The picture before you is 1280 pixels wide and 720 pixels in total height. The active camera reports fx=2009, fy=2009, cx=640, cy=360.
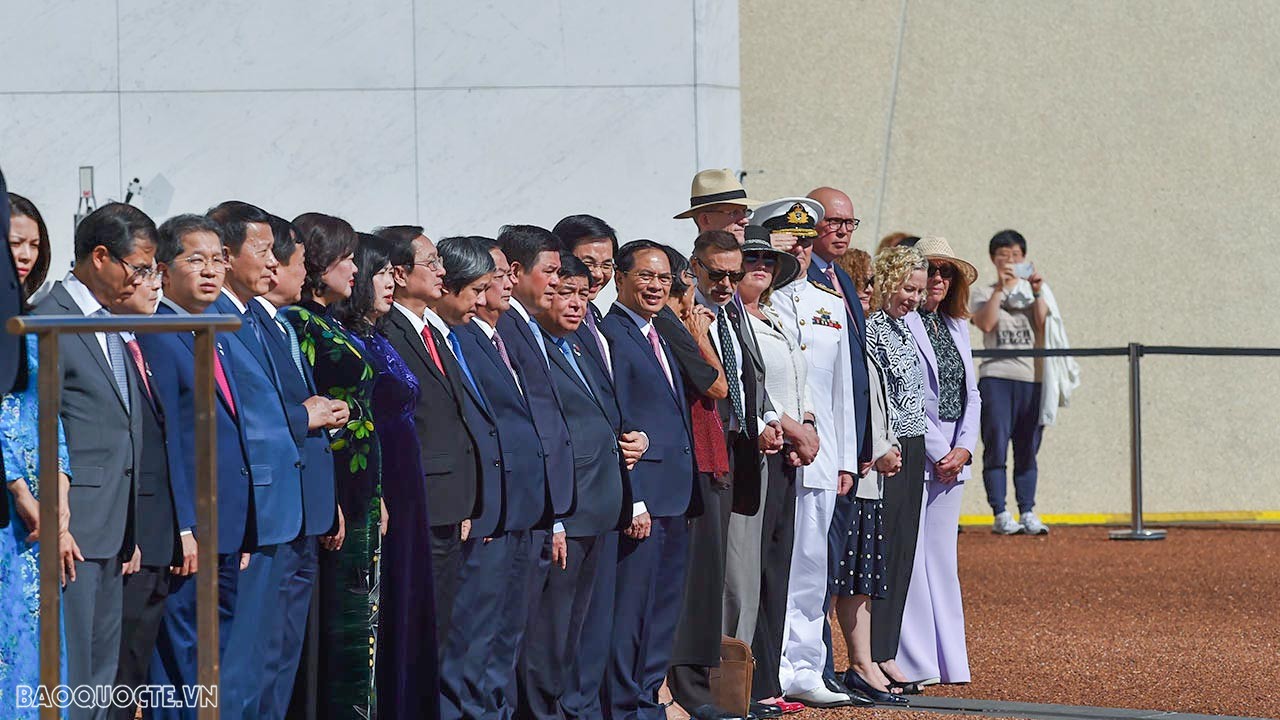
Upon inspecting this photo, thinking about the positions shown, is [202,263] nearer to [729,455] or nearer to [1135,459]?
[729,455]

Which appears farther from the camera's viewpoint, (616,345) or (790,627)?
(790,627)

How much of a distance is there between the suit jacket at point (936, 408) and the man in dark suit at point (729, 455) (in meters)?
1.19

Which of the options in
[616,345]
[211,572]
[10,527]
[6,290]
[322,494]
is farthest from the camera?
[616,345]

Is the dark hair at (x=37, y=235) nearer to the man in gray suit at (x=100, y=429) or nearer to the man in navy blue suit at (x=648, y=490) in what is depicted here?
the man in gray suit at (x=100, y=429)

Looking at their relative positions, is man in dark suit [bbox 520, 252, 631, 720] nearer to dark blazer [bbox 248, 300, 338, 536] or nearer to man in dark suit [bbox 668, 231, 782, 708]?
man in dark suit [bbox 668, 231, 782, 708]

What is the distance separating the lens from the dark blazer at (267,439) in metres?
5.46

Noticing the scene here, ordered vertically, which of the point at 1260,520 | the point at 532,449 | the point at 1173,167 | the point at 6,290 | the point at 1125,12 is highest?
the point at 1125,12

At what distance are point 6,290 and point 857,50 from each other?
507 inches

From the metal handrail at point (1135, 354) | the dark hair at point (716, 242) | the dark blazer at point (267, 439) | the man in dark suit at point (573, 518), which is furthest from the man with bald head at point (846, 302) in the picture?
the metal handrail at point (1135, 354)

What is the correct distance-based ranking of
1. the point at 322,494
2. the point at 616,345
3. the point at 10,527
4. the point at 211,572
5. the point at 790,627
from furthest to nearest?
the point at 790,627 → the point at 616,345 → the point at 322,494 → the point at 10,527 → the point at 211,572

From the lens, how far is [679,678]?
7.46m

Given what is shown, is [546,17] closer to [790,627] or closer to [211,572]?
[790,627]

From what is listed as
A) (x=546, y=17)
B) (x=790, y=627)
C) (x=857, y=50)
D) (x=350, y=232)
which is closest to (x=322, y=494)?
(x=350, y=232)

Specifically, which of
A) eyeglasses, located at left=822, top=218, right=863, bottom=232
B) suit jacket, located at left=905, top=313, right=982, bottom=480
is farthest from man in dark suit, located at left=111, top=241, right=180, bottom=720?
suit jacket, located at left=905, top=313, right=982, bottom=480
